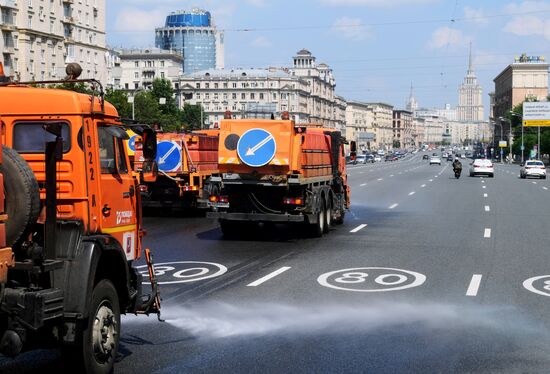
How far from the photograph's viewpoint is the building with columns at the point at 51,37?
278ft

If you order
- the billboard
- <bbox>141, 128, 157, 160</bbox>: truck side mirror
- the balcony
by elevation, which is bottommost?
<bbox>141, 128, 157, 160</bbox>: truck side mirror

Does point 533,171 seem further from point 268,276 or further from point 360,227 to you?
point 268,276

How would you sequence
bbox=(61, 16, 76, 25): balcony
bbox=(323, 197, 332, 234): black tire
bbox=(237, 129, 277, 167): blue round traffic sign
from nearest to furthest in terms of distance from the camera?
bbox=(237, 129, 277, 167): blue round traffic sign → bbox=(323, 197, 332, 234): black tire → bbox=(61, 16, 76, 25): balcony

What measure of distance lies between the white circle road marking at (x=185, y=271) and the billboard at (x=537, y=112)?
93918 millimetres

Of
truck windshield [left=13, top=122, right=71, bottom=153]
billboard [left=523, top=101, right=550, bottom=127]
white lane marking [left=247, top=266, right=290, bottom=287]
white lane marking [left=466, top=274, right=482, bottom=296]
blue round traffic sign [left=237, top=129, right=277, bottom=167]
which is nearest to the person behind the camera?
truck windshield [left=13, top=122, right=71, bottom=153]

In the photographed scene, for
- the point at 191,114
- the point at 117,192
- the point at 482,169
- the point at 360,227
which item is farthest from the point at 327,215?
the point at 191,114

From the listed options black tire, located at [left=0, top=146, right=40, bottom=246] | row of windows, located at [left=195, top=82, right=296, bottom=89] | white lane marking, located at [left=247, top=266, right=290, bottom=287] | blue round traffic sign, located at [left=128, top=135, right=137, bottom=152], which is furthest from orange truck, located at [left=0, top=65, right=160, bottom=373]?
row of windows, located at [left=195, top=82, right=296, bottom=89]

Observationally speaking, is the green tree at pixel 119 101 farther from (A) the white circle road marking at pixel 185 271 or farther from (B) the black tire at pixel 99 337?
(B) the black tire at pixel 99 337

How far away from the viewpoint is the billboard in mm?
102375

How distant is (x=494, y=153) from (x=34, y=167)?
200 meters

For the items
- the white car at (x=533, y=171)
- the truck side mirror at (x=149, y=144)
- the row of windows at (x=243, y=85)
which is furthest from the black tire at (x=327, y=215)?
the row of windows at (x=243, y=85)

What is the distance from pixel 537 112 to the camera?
4050 inches

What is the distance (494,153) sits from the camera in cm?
19912

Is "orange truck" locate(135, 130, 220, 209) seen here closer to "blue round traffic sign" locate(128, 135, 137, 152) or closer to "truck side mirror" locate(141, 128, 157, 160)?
"blue round traffic sign" locate(128, 135, 137, 152)
